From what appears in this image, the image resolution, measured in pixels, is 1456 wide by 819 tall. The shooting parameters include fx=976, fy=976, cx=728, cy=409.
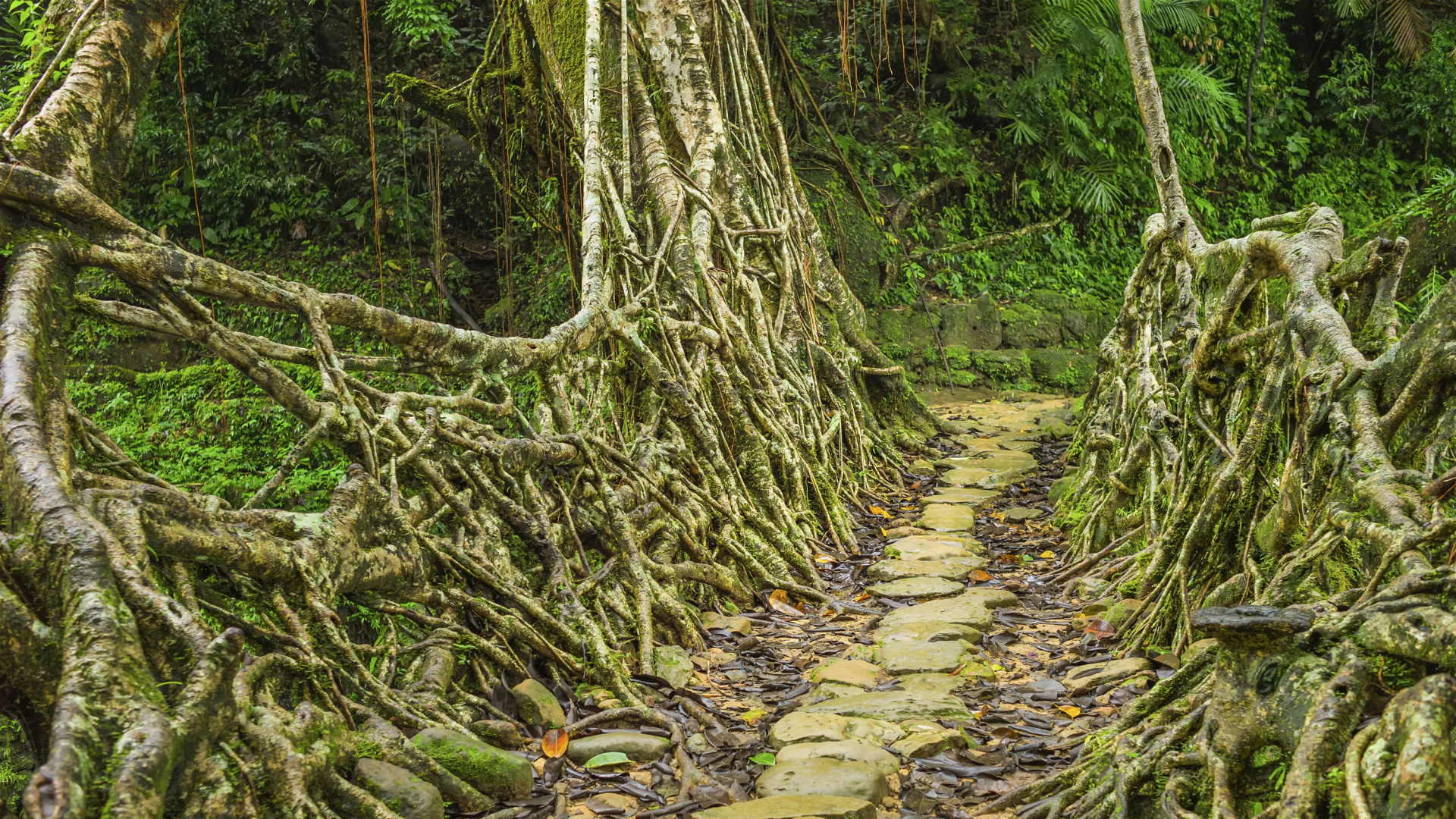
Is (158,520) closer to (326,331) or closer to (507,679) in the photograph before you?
(326,331)

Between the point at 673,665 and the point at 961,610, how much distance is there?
1217mm

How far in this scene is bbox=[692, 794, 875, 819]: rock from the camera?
2.16 metres

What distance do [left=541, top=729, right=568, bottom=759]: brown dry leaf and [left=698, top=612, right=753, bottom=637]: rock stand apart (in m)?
1.06

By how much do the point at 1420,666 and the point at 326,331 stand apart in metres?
2.58

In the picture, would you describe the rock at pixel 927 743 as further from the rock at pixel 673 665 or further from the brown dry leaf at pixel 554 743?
the brown dry leaf at pixel 554 743

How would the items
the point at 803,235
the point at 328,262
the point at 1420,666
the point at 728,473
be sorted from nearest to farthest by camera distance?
the point at 1420,666
the point at 728,473
the point at 803,235
the point at 328,262

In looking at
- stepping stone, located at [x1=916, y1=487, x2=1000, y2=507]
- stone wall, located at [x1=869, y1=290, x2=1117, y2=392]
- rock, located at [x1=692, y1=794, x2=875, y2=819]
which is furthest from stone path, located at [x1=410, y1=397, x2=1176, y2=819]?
stone wall, located at [x1=869, y1=290, x2=1117, y2=392]

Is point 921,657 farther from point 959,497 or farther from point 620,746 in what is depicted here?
point 959,497

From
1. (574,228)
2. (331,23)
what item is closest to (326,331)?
(574,228)

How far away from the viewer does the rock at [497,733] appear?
2.50 meters

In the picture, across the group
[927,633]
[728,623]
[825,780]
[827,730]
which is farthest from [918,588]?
[825,780]

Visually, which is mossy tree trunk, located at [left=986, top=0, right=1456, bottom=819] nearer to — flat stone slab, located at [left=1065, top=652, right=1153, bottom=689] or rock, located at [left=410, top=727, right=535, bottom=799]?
flat stone slab, located at [left=1065, top=652, right=1153, bottom=689]

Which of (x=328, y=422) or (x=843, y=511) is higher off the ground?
(x=328, y=422)

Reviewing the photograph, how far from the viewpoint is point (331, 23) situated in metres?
9.48
